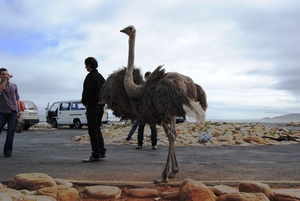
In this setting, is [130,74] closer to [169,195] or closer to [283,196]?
[169,195]

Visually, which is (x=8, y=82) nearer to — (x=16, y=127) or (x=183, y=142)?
(x=16, y=127)

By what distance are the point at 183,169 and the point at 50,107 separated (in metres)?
23.5

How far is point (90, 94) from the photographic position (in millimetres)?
8156

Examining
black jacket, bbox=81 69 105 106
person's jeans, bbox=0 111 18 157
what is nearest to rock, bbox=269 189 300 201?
black jacket, bbox=81 69 105 106

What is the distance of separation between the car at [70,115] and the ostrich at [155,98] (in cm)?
2033

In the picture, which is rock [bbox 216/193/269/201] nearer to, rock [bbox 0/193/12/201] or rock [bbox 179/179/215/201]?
rock [bbox 179/179/215/201]

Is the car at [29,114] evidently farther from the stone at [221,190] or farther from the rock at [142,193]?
the stone at [221,190]

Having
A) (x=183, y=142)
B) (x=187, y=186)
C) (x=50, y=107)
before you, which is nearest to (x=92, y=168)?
(x=187, y=186)

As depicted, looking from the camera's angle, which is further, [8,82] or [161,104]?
[8,82]

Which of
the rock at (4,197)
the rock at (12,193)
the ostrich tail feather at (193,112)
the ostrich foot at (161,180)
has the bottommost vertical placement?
the rock at (12,193)

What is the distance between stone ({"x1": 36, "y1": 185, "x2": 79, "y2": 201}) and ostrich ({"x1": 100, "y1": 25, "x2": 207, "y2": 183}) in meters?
1.38

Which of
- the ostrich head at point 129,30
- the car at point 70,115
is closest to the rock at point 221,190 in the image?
the ostrich head at point 129,30

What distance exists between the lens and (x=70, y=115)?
27.4 metres

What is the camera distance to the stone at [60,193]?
4.57 m
